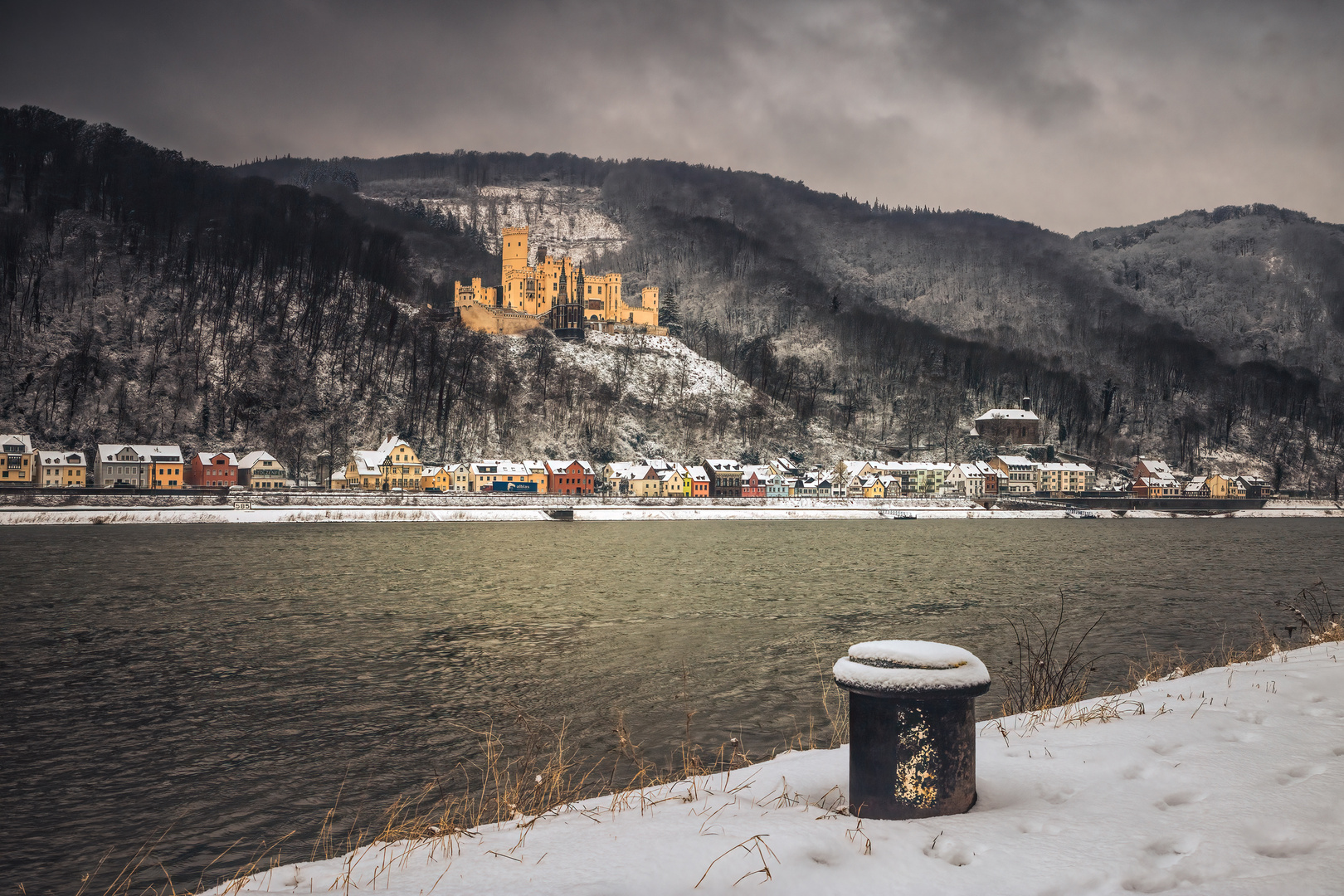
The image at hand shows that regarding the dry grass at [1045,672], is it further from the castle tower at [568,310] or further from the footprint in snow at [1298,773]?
the castle tower at [568,310]

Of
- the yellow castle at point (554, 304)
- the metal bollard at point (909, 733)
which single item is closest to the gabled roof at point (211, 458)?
the yellow castle at point (554, 304)

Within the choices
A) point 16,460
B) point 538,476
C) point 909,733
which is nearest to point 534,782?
point 909,733

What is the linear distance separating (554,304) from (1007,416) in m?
113

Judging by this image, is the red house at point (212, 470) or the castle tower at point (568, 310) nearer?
the red house at point (212, 470)

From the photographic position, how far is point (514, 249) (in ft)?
640

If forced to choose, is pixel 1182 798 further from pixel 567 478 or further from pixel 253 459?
pixel 253 459

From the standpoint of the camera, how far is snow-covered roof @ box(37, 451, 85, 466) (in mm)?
92938

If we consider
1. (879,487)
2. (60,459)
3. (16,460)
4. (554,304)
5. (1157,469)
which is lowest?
(879,487)

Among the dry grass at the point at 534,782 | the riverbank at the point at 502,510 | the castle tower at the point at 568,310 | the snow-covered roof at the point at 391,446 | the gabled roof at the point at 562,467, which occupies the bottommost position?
the riverbank at the point at 502,510

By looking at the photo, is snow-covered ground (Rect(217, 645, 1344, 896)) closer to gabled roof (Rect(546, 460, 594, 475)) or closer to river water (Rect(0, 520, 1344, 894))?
river water (Rect(0, 520, 1344, 894))

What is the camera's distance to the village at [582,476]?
96812 millimetres

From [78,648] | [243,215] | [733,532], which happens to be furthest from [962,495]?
[243,215]

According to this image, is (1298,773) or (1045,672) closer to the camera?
(1298,773)

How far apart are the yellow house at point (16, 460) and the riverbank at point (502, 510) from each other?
2093cm
